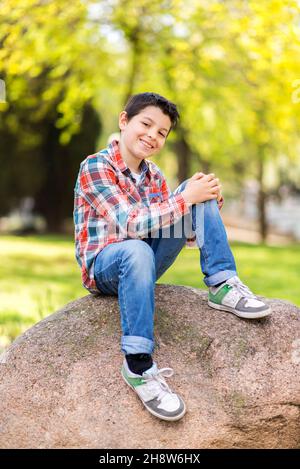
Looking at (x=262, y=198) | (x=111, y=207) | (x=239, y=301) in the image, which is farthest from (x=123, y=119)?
(x=262, y=198)

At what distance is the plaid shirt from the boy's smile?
0.29ft

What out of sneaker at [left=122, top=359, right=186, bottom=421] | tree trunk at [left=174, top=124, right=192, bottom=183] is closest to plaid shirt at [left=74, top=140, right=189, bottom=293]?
sneaker at [left=122, top=359, right=186, bottom=421]

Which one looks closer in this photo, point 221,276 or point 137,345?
point 137,345

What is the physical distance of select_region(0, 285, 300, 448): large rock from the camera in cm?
259

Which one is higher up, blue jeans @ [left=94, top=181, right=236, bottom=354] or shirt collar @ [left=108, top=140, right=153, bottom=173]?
shirt collar @ [left=108, top=140, right=153, bottom=173]

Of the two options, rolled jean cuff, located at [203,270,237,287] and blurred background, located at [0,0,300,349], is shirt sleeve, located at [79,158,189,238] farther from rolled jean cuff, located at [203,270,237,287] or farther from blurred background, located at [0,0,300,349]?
blurred background, located at [0,0,300,349]

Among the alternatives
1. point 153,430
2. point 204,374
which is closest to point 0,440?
point 153,430

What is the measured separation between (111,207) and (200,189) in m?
0.42

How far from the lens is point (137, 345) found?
260 cm

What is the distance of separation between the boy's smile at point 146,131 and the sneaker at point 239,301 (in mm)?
757

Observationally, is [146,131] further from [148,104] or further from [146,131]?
[148,104]

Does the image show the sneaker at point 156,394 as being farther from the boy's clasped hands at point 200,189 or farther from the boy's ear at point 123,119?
the boy's ear at point 123,119

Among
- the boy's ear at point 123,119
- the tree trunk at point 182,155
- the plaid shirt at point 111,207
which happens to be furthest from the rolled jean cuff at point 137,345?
the tree trunk at point 182,155

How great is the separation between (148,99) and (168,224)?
0.64 m
